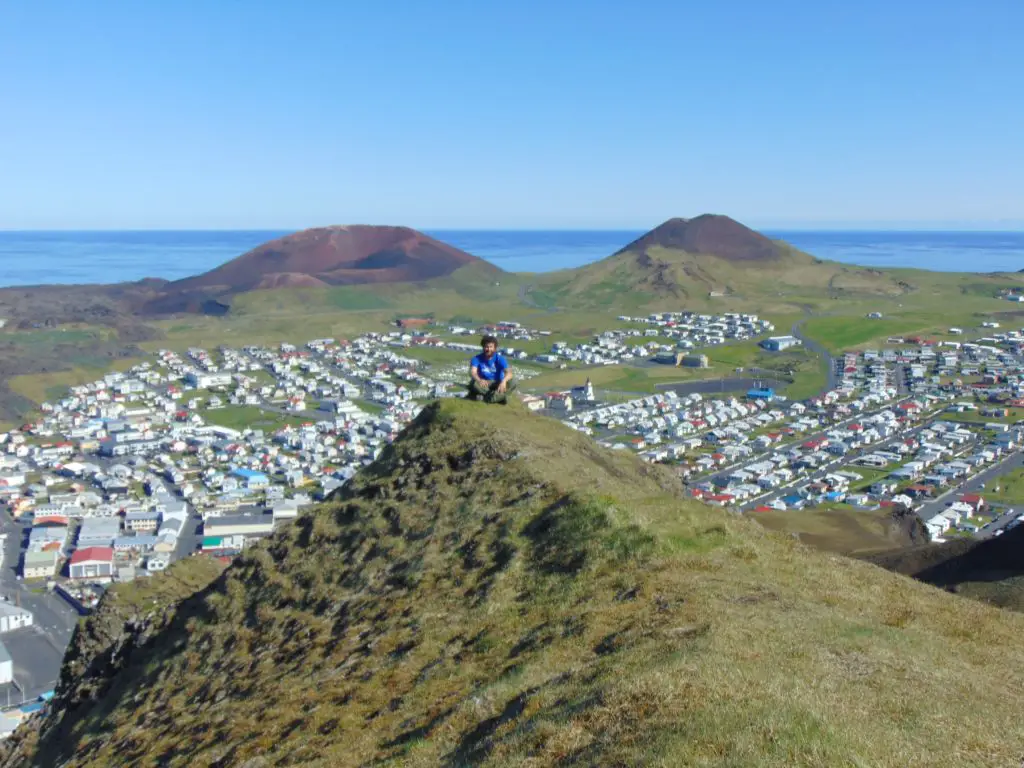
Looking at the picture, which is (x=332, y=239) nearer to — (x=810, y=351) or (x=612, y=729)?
(x=810, y=351)

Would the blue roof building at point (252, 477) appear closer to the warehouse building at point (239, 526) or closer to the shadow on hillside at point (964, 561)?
the warehouse building at point (239, 526)

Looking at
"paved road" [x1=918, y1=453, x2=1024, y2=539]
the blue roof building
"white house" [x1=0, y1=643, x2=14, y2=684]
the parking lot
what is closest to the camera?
the parking lot

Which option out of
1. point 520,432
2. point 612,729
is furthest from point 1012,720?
point 520,432

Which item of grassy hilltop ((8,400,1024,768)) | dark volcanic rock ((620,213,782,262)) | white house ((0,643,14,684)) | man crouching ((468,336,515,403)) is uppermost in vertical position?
dark volcanic rock ((620,213,782,262))

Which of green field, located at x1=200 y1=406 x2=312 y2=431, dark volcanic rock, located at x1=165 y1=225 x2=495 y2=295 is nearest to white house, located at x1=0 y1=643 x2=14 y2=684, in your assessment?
green field, located at x1=200 y1=406 x2=312 y2=431

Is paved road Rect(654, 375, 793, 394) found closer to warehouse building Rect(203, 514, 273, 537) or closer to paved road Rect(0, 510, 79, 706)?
warehouse building Rect(203, 514, 273, 537)

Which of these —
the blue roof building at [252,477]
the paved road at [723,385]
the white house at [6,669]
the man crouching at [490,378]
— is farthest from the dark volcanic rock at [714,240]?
the man crouching at [490,378]

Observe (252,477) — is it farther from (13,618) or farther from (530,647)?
(530,647)
